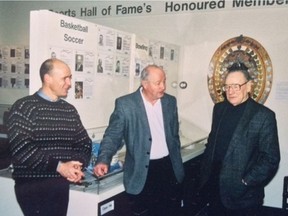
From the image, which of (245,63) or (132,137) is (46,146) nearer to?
(132,137)

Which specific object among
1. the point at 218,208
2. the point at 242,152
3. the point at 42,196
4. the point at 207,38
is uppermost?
the point at 207,38

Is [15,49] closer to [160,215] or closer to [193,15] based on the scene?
[193,15]

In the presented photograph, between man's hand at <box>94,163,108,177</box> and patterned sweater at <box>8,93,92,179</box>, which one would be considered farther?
man's hand at <box>94,163,108,177</box>

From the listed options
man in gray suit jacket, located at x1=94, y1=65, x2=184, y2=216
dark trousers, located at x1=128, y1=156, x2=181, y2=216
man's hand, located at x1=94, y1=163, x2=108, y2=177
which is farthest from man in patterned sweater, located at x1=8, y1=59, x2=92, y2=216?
dark trousers, located at x1=128, y1=156, x2=181, y2=216

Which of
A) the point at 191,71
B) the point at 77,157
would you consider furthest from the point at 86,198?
the point at 191,71

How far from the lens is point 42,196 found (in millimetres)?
1763

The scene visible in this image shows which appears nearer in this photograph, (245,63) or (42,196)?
(42,196)

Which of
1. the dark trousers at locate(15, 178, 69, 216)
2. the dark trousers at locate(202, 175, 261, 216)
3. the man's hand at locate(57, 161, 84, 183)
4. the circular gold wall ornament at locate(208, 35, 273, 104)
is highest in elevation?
the circular gold wall ornament at locate(208, 35, 273, 104)

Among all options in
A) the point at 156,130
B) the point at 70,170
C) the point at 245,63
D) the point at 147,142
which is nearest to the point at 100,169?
the point at 70,170

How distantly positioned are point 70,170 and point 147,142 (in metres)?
0.63

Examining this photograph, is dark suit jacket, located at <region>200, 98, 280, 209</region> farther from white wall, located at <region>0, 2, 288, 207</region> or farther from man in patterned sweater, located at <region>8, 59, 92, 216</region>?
white wall, located at <region>0, 2, 288, 207</region>

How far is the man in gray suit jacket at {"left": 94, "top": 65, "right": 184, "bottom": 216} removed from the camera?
2.12 metres

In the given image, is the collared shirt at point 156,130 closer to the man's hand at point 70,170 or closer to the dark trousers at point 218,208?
the dark trousers at point 218,208

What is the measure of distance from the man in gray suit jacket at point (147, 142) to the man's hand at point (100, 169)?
0.02m
